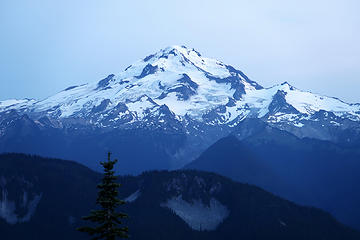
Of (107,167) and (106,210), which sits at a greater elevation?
(107,167)

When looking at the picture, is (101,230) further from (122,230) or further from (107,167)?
(107,167)

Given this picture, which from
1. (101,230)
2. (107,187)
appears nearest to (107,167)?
(107,187)

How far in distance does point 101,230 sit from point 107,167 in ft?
21.8

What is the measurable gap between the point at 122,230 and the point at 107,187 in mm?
4711

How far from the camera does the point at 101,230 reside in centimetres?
6619

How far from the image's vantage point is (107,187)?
66875mm

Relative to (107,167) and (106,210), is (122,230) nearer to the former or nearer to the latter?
(106,210)

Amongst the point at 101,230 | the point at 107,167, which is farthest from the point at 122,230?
the point at 107,167

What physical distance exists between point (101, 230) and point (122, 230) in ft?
7.34

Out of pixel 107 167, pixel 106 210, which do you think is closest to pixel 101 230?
pixel 106 210

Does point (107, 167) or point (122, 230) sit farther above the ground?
point (107, 167)

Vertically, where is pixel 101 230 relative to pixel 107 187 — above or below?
below

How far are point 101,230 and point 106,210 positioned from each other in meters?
2.09
